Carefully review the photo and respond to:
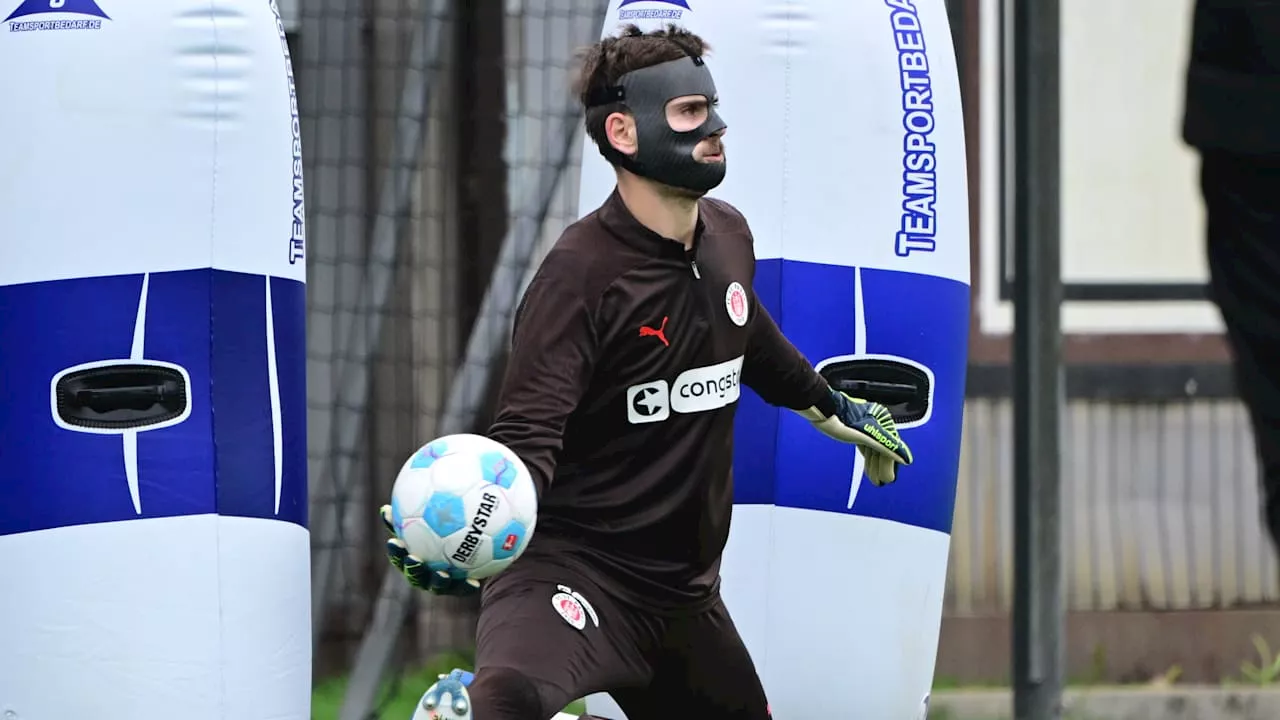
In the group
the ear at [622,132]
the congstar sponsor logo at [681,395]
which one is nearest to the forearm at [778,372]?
the congstar sponsor logo at [681,395]

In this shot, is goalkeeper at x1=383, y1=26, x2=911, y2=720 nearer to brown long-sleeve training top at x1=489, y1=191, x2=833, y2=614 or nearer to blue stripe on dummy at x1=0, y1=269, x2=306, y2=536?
brown long-sleeve training top at x1=489, y1=191, x2=833, y2=614

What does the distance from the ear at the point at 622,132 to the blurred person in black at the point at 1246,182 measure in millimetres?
1477

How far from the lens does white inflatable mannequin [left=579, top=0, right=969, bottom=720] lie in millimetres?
5520

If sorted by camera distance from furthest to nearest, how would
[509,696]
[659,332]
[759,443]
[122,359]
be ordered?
[759,443]
[122,359]
[659,332]
[509,696]

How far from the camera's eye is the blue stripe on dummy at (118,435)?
5066 millimetres

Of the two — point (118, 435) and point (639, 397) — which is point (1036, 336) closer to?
point (639, 397)

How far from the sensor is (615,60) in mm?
4594

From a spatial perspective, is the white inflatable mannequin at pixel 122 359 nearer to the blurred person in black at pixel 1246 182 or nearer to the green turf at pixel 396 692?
the green turf at pixel 396 692

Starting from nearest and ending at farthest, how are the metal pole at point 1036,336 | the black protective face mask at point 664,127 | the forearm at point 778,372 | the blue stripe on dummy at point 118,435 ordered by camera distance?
the metal pole at point 1036,336 → the black protective face mask at point 664,127 → the forearm at point 778,372 → the blue stripe on dummy at point 118,435

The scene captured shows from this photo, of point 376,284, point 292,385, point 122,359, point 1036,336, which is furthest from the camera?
point 376,284

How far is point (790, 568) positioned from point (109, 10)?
2.26 m

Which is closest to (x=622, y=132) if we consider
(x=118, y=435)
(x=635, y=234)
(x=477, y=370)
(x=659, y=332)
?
(x=635, y=234)

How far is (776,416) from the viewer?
5.56 metres

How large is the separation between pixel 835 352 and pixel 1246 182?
2264 mm
